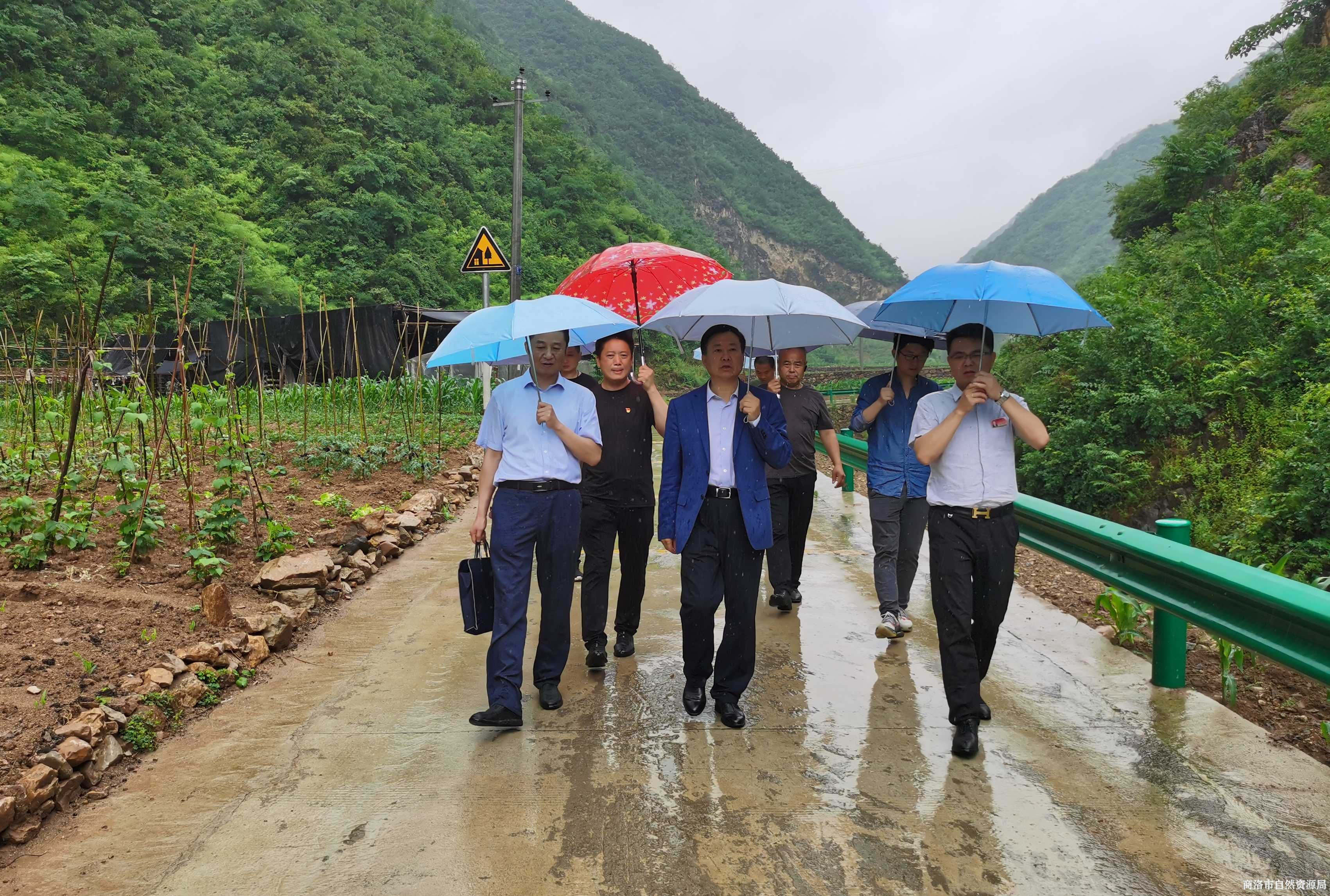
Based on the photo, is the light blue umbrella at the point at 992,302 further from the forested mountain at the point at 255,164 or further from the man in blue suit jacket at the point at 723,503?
the forested mountain at the point at 255,164

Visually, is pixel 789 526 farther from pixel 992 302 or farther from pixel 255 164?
pixel 255 164

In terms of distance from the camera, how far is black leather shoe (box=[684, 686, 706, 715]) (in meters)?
3.94

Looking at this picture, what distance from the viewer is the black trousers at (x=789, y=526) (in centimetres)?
559

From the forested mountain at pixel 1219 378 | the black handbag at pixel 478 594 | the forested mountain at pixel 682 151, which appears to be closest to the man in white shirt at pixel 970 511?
the black handbag at pixel 478 594

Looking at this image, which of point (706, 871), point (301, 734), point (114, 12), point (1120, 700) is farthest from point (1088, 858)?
point (114, 12)

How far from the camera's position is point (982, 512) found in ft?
12.1

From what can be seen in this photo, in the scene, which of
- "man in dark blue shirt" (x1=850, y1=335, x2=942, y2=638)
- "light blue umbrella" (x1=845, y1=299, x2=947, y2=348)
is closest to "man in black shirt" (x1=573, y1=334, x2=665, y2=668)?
"light blue umbrella" (x1=845, y1=299, x2=947, y2=348)

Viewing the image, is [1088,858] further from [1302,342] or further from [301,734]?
[1302,342]

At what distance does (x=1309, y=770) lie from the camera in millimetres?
3260

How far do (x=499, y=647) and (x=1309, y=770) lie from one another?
3.29 meters

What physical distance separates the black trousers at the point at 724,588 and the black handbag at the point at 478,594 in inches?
35.8

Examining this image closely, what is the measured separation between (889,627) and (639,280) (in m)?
2.56

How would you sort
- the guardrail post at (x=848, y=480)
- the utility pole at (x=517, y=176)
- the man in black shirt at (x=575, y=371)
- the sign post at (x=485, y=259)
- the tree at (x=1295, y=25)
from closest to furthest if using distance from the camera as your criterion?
the man in black shirt at (x=575, y=371) < the guardrail post at (x=848, y=480) < the sign post at (x=485, y=259) < the utility pole at (x=517, y=176) < the tree at (x=1295, y=25)

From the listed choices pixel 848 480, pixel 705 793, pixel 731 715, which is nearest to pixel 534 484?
pixel 731 715
